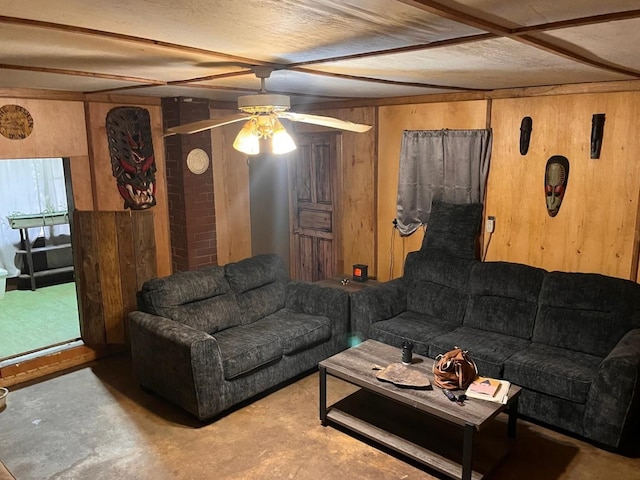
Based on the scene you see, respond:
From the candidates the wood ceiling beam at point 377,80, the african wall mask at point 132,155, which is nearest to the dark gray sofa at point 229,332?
the african wall mask at point 132,155

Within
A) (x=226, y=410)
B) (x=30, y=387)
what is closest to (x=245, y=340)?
(x=226, y=410)

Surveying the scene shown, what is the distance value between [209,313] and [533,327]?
8.18ft

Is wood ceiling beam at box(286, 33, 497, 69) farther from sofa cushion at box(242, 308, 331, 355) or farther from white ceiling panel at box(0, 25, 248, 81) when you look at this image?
sofa cushion at box(242, 308, 331, 355)

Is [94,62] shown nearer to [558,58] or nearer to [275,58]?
[275,58]

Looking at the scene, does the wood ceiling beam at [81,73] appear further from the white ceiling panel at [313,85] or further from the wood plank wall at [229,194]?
the wood plank wall at [229,194]

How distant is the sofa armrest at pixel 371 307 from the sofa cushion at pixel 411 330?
0.06 meters

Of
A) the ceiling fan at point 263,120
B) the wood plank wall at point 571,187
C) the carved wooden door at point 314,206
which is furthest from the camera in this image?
the carved wooden door at point 314,206

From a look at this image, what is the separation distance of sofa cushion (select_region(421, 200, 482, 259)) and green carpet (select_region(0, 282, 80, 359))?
3.49 metres

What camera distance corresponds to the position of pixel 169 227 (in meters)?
5.05

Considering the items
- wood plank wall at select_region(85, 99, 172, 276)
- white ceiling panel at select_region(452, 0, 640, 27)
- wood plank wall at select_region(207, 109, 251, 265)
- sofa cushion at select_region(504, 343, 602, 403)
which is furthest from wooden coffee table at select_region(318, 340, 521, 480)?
wood plank wall at select_region(85, 99, 172, 276)

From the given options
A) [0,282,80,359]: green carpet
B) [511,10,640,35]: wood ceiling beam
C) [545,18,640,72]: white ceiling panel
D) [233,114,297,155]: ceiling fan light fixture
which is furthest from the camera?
[0,282,80,359]: green carpet

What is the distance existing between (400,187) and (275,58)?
8.99ft

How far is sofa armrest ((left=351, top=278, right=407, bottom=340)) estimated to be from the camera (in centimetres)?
423

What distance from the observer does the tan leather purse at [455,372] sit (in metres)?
2.96
